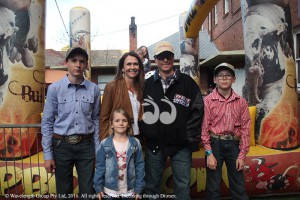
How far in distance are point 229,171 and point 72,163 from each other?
1.68 metres

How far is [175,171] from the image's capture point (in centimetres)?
309

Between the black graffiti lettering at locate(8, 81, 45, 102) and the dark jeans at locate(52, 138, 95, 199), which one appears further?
the black graffiti lettering at locate(8, 81, 45, 102)

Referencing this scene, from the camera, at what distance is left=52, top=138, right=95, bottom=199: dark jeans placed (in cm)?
294

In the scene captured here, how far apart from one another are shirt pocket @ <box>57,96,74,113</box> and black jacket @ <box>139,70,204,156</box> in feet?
2.32

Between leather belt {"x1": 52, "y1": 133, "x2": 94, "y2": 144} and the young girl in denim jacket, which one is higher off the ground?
leather belt {"x1": 52, "y1": 133, "x2": 94, "y2": 144}

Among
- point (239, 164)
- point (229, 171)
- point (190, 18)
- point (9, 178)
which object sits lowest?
point (9, 178)

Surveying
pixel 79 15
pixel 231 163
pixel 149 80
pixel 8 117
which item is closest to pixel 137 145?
pixel 149 80

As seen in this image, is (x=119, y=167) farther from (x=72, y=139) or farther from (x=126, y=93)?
(x=126, y=93)

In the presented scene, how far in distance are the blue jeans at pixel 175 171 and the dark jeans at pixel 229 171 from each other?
0.38m

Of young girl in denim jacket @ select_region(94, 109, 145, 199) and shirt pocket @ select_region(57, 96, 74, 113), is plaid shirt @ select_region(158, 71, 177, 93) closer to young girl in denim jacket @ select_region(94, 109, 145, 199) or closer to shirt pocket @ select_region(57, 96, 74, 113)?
young girl in denim jacket @ select_region(94, 109, 145, 199)

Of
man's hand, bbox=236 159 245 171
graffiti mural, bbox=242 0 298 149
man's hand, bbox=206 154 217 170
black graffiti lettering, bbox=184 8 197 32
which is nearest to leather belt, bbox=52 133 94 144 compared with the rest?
man's hand, bbox=206 154 217 170

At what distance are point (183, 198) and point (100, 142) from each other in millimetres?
999

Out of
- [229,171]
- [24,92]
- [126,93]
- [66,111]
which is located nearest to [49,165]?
[66,111]

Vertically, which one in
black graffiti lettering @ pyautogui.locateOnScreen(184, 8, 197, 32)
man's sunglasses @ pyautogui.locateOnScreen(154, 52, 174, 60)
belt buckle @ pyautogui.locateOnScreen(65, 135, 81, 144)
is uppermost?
black graffiti lettering @ pyautogui.locateOnScreen(184, 8, 197, 32)
